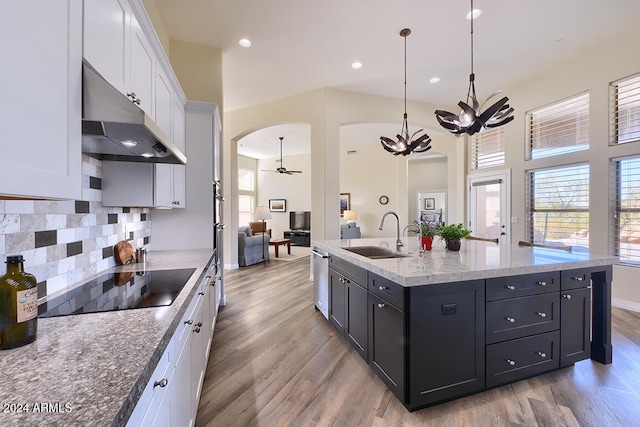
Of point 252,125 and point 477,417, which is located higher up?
point 252,125

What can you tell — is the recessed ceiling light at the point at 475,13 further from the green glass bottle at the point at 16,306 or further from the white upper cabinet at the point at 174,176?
the green glass bottle at the point at 16,306

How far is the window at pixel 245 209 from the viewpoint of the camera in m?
10.2

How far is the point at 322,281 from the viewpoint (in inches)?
127

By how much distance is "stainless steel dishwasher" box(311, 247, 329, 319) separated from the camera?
307 centimetres

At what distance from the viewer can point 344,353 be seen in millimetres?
2508

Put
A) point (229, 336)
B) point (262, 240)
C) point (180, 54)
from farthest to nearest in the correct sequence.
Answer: point (262, 240)
point (180, 54)
point (229, 336)

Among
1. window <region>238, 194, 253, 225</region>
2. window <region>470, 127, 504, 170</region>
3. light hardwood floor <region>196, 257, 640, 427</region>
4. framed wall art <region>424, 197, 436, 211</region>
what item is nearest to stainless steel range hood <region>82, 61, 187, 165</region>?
light hardwood floor <region>196, 257, 640, 427</region>

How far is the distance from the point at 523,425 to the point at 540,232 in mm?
4138

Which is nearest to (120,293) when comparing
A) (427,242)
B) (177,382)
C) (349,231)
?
(177,382)

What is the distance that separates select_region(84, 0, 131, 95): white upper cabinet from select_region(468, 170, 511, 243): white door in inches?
230

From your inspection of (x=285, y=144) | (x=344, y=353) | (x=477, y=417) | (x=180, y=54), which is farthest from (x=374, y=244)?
(x=285, y=144)

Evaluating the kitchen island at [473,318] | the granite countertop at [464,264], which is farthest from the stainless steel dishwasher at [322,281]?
the kitchen island at [473,318]

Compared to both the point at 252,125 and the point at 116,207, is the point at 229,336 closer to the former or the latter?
the point at 116,207

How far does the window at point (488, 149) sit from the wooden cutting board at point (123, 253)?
5.99 meters
